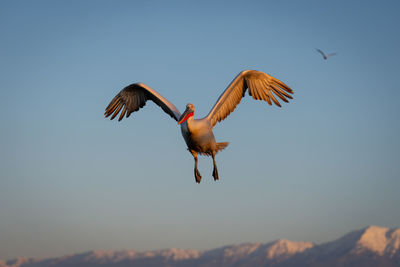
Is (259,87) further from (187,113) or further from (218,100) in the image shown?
(187,113)

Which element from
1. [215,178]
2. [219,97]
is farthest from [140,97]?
[215,178]

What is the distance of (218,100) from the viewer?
1800cm

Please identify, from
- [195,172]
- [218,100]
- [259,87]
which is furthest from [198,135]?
[259,87]

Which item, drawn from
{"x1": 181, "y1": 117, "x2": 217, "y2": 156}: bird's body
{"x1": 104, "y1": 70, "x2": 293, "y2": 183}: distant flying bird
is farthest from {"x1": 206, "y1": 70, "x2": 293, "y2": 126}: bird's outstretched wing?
{"x1": 181, "y1": 117, "x2": 217, "y2": 156}: bird's body

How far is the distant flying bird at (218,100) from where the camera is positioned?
16797mm

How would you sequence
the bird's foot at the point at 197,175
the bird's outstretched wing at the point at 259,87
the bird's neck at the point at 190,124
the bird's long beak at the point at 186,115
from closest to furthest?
the bird's long beak at the point at 186,115
the bird's neck at the point at 190,124
the bird's foot at the point at 197,175
the bird's outstretched wing at the point at 259,87

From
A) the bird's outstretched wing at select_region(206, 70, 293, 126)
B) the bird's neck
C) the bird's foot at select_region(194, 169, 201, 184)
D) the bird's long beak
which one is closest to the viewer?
the bird's long beak

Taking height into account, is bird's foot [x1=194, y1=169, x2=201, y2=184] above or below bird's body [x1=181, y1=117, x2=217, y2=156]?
below

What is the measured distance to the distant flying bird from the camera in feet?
55.1

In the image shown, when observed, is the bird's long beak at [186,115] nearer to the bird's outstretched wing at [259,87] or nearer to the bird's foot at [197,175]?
the bird's foot at [197,175]

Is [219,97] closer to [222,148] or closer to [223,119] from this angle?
[223,119]

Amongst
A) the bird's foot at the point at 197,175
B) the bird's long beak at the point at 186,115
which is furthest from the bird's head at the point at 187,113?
the bird's foot at the point at 197,175

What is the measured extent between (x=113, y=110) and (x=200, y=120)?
438cm

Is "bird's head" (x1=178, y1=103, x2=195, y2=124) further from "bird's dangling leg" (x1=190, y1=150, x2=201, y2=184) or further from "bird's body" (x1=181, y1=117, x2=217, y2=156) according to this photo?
"bird's dangling leg" (x1=190, y1=150, x2=201, y2=184)
